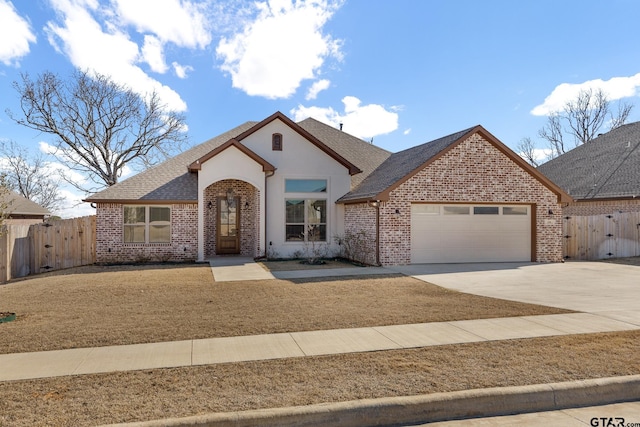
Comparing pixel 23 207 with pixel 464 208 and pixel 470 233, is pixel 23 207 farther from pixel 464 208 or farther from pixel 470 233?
pixel 470 233

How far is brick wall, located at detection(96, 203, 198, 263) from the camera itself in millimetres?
16938

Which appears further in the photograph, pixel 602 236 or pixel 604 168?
pixel 604 168

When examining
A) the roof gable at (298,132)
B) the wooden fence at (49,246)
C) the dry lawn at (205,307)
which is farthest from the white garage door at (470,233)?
the wooden fence at (49,246)

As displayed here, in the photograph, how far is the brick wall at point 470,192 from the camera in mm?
15352

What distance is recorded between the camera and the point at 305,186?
1852cm

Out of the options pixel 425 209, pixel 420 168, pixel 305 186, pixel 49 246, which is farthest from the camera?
pixel 305 186

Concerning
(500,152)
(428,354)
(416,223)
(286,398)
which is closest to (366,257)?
(416,223)

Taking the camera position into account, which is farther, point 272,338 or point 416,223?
point 416,223

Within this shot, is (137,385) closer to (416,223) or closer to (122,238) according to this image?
(416,223)

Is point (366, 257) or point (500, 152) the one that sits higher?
point (500, 152)

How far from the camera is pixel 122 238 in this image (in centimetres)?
1708

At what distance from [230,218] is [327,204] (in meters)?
4.29

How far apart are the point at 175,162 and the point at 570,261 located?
17.4 metres

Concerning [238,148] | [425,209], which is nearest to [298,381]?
[425,209]
